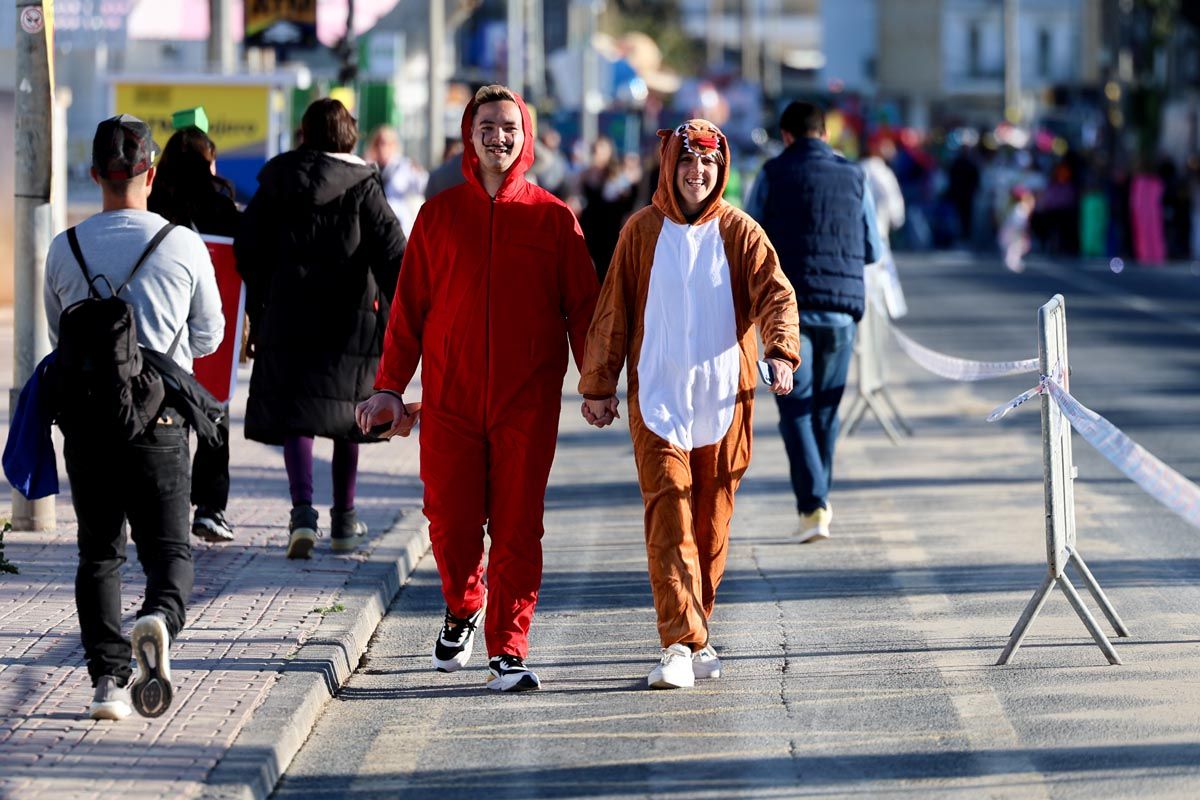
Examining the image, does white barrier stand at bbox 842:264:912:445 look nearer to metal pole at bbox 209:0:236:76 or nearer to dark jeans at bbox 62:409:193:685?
dark jeans at bbox 62:409:193:685

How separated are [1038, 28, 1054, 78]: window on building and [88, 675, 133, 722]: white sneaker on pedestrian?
344ft

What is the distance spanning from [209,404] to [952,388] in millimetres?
11336

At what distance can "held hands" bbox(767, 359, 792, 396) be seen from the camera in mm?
7215

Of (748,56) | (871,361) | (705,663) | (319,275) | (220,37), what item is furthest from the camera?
(748,56)

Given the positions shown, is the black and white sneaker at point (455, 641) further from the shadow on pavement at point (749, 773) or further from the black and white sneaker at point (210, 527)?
the black and white sneaker at point (210, 527)

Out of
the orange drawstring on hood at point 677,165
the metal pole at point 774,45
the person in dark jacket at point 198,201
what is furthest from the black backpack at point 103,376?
the metal pole at point 774,45

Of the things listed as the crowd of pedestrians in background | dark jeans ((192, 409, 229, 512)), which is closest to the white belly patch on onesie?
the crowd of pedestrians in background

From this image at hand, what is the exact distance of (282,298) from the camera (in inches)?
366

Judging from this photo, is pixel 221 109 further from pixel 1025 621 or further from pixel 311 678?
pixel 1025 621

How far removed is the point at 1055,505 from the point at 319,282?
10.5ft

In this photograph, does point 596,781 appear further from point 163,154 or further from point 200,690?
point 163,154

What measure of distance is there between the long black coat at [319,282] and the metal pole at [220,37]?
37.0ft

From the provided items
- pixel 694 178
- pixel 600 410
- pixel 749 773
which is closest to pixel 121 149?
pixel 600 410

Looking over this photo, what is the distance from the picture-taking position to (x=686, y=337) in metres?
7.31
